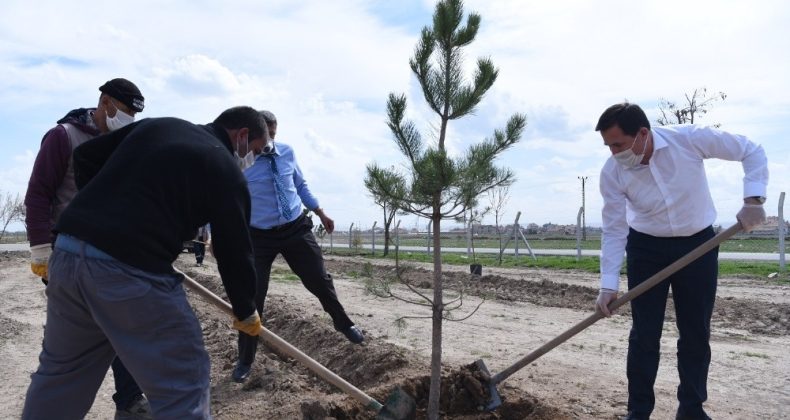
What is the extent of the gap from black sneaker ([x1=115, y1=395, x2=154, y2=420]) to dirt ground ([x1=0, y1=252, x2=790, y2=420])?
0.43m

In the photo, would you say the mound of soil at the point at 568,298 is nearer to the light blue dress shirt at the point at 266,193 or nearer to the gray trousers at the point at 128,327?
the light blue dress shirt at the point at 266,193

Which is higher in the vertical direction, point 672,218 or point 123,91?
point 123,91

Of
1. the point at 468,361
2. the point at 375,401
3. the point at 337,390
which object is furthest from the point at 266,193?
the point at 468,361

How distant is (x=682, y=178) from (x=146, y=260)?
2789 mm

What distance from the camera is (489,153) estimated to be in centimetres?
395

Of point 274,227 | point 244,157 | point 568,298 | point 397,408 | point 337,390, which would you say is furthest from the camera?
point 568,298

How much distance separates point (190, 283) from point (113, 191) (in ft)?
3.53

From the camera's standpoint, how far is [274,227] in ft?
16.6

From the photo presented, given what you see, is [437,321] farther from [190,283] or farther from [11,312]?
[11,312]

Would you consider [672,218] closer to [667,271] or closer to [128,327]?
[667,271]

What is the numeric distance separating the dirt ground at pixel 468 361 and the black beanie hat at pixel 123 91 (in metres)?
1.72

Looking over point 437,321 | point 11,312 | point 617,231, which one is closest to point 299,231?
point 437,321

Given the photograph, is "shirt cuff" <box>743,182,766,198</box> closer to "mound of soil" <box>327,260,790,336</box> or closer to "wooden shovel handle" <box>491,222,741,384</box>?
"wooden shovel handle" <box>491,222,741,384</box>

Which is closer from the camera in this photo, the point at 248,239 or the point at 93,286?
the point at 93,286
